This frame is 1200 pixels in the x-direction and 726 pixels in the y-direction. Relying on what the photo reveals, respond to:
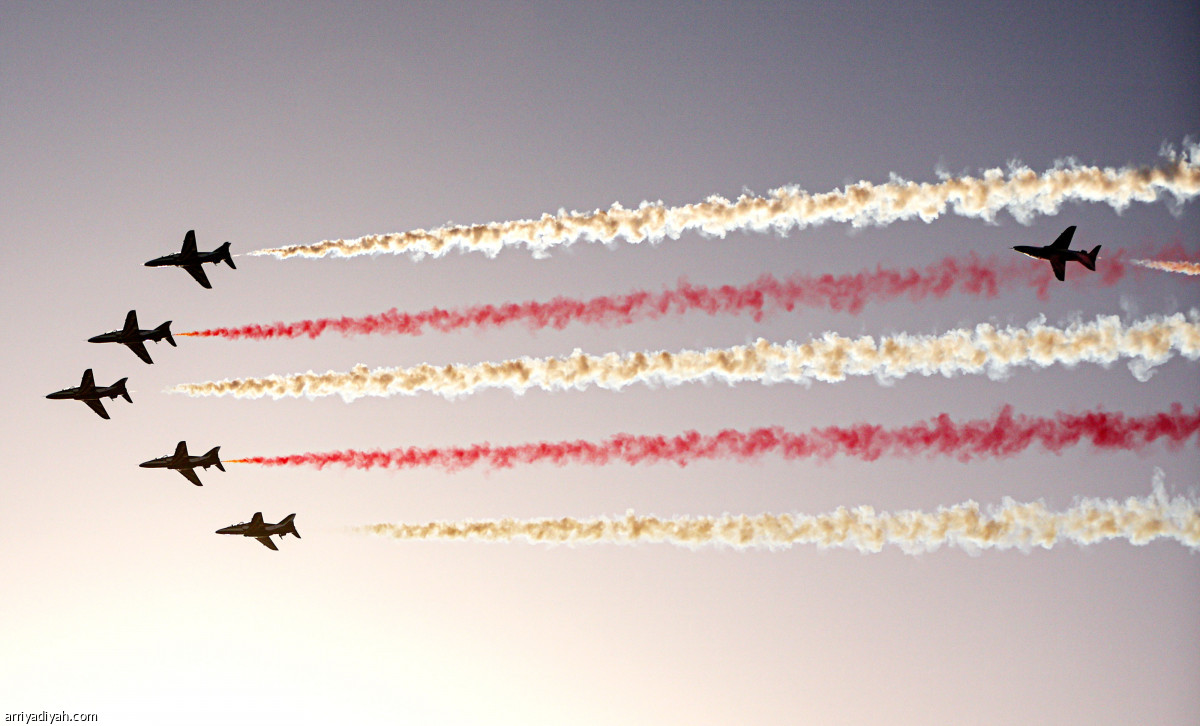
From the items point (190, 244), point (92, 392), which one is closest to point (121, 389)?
point (92, 392)

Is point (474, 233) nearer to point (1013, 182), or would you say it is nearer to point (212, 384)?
point (212, 384)

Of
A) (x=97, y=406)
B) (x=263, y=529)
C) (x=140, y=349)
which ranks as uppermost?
(x=140, y=349)

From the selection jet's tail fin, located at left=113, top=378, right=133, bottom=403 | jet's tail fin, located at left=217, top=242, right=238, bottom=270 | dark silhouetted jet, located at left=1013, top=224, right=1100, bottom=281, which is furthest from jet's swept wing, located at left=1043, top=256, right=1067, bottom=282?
jet's tail fin, located at left=113, top=378, right=133, bottom=403

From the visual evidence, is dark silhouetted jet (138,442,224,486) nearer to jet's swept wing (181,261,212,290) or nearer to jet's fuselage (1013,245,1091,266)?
jet's swept wing (181,261,212,290)

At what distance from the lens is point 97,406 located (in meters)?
86.6

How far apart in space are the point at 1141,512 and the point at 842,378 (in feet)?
44.4

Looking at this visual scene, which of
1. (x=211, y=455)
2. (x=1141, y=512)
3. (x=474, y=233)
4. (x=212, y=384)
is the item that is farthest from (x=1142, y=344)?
(x=211, y=455)

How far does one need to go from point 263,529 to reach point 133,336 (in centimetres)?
1490

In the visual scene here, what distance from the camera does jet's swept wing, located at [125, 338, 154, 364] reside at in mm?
82938

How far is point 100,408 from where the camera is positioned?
3413 inches

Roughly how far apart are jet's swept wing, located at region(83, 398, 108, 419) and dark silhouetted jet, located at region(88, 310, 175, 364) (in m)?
4.58

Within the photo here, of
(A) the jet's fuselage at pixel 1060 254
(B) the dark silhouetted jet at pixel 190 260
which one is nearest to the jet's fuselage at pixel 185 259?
(B) the dark silhouetted jet at pixel 190 260

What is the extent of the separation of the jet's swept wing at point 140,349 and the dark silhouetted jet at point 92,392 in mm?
3596

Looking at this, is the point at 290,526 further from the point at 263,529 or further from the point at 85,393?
the point at 85,393
